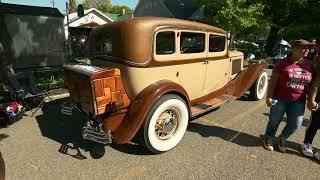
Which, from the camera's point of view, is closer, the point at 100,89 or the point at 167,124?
the point at 100,89

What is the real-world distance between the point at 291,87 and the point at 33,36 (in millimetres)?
11030

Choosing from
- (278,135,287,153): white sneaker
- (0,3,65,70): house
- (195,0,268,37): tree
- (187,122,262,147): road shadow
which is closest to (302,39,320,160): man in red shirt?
(278,135,287,153): white sneaker

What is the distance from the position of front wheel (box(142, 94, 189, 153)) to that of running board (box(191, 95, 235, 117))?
17.1 inches

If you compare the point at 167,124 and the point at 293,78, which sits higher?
the point at 293,78

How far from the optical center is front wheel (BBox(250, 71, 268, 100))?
7246mm

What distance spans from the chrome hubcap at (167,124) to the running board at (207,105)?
0.49 m

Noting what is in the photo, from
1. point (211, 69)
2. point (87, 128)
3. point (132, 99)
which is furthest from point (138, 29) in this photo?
point (211, 69)

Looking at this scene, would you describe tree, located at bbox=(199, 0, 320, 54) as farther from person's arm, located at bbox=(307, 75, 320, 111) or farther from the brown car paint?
person's arm, located at bbox=(307, 75, 320, 111)

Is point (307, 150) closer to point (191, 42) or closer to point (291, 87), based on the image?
point (291, 87)

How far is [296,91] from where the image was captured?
415 cm

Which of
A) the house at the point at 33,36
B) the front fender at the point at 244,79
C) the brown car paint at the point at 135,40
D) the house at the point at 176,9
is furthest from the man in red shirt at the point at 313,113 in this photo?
the house at the point at 176,9

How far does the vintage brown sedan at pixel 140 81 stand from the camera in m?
4.26

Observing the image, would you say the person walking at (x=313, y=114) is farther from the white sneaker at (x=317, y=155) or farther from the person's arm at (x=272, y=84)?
the person's arm at (x=272, y=84)

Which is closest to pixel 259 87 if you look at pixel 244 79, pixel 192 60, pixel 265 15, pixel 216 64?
pixel 244 79
